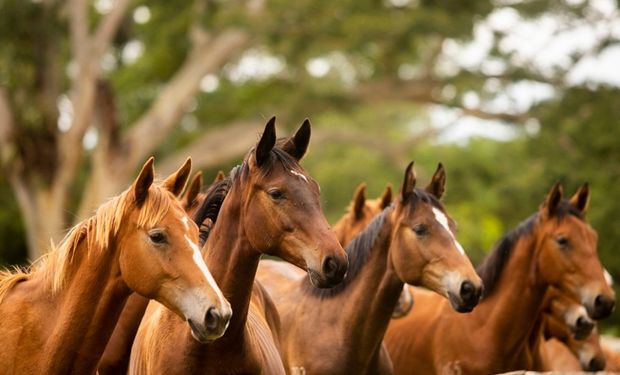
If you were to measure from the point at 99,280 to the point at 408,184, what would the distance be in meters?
2.79

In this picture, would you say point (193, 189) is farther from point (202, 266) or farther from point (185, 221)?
point (202, 266)

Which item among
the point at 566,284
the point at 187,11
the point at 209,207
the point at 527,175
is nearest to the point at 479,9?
the point at 527,175

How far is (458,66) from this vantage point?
25.0 metres

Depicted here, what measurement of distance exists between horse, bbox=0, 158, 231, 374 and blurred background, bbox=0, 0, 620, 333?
1452 centimetres

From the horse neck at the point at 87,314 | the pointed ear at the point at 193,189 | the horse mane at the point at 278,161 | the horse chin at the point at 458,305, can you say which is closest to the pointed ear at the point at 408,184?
the horse chin at the point at 458,305

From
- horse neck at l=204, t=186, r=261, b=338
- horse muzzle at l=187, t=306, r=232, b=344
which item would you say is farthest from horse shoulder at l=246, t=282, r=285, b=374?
horse muzzle at l=187, t=306, r=232, b=344

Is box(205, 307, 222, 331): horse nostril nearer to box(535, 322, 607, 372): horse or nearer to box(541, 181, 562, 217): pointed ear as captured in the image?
box(541, 181, 562, 217): pointed ear

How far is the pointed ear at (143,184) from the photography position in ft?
20.4

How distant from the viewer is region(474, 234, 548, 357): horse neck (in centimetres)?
982

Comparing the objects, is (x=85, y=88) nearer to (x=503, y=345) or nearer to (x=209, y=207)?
(x=503, y=345)

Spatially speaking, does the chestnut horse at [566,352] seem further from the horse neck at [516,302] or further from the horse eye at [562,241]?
the horse eye at [562,241]

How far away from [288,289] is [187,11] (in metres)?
18.4

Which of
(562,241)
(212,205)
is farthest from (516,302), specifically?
(212,205)

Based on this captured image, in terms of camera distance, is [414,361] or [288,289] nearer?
[288,289]
